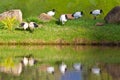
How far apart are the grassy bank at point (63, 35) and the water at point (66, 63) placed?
5507 mm

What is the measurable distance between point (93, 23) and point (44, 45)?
8439mm

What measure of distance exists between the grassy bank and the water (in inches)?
217

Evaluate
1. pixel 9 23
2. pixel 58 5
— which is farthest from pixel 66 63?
pixel 58 5

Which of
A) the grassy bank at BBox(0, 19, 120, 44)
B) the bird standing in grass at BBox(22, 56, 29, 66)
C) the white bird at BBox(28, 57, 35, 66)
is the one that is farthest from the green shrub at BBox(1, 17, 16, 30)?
the white bird at BBox(28, 57, 35, 66)

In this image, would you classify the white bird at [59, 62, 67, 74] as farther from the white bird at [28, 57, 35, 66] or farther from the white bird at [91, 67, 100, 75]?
the white bird at [28, 57, 35, 66]

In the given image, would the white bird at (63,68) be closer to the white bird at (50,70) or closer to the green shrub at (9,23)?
the white bird at (50,70)

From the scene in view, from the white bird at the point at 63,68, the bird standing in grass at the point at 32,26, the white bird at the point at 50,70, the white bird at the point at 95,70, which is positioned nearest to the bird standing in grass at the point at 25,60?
the white bird at the point at 63,68

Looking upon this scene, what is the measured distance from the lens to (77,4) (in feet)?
278

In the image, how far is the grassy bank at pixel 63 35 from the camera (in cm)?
4862

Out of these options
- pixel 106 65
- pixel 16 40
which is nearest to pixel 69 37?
pixel 16 40

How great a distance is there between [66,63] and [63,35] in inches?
683

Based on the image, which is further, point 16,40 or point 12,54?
point 16,40

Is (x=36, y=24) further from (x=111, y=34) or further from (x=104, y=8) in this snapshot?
(x=104, y=8)

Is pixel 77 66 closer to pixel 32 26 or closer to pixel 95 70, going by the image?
pixel 95 70
